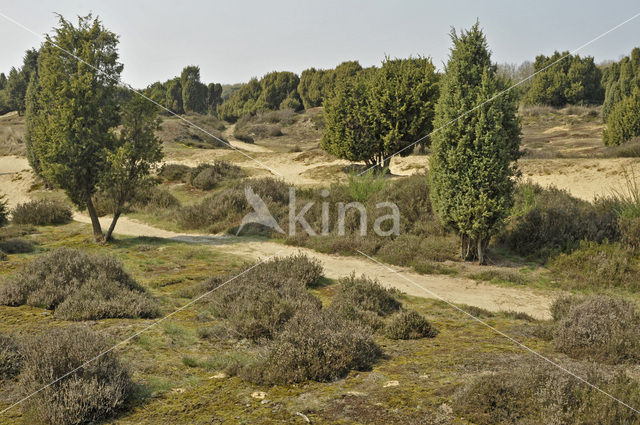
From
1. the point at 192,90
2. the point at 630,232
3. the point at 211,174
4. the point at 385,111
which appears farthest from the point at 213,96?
the point at 630,232

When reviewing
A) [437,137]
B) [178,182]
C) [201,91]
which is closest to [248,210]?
[437,137]

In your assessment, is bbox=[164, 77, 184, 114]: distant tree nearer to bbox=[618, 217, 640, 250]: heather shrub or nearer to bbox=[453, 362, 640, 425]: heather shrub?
bbox=[618, 217, 640, 250]: heather shrub

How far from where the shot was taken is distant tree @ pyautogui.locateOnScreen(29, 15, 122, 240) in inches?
528

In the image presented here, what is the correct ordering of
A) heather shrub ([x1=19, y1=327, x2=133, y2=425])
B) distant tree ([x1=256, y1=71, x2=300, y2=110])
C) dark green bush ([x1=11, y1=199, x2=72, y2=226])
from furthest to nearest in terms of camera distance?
1. distant tree ([x1=256, y1=71, x2=300, y2=110])
2. dark green bush ([x1=11, y1=199, x2=72, y2=226])
3. heather shrub ([x1=19, y1=327, x2=133, y2=425])

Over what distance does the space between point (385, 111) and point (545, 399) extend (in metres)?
21.7

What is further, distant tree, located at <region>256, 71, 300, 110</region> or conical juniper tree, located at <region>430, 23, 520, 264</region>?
distant tree, located at <region>256, 71, 300, 110</region>

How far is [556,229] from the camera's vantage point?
476 inches

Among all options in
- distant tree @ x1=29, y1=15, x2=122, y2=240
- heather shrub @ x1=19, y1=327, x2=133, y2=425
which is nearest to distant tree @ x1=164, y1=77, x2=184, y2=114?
distant tree @ x1=29, y1=15, x2=122, y2=240

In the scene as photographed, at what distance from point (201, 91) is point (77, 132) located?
7983cm

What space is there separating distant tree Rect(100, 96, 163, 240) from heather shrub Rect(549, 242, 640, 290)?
38.9 ft

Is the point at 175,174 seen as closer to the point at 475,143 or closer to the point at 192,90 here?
the point at 475,143

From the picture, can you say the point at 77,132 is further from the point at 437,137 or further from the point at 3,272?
the point at 437,137

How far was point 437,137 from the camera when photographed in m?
11.7

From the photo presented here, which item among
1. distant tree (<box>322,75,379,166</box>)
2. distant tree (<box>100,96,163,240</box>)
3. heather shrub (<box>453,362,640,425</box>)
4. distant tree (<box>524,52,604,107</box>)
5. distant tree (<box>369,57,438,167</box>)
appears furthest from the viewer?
distant tree (<box>524,52,604,107</box>)
